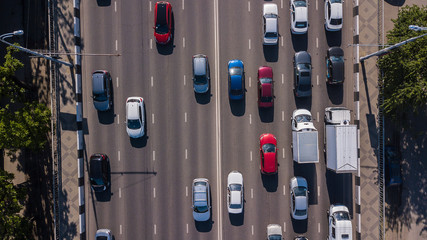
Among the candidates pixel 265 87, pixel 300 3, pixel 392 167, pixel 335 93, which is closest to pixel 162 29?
pixel 265 87

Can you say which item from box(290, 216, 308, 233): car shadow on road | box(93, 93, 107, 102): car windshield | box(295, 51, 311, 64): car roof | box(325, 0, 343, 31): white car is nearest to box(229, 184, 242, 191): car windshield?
box(290, 216, 308, 233): car shadow on road

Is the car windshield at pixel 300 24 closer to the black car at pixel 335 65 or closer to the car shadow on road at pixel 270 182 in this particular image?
the black car at pixel 335 65

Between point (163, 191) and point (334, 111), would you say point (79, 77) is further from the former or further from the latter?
point (334, 111)

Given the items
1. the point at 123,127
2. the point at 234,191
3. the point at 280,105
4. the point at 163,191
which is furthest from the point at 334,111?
the point at 123,127

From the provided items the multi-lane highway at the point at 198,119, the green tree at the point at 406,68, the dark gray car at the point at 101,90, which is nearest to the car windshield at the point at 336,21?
the multi-lane highway at the point at 198,119

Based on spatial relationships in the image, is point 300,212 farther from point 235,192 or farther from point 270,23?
point 270,23

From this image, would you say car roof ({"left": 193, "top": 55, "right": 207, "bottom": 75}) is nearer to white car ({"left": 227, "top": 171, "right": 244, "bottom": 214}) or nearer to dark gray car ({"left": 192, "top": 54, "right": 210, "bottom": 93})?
dark gray car ({"left": 192, "top": 54, "right": 210, "bottom": 93})
